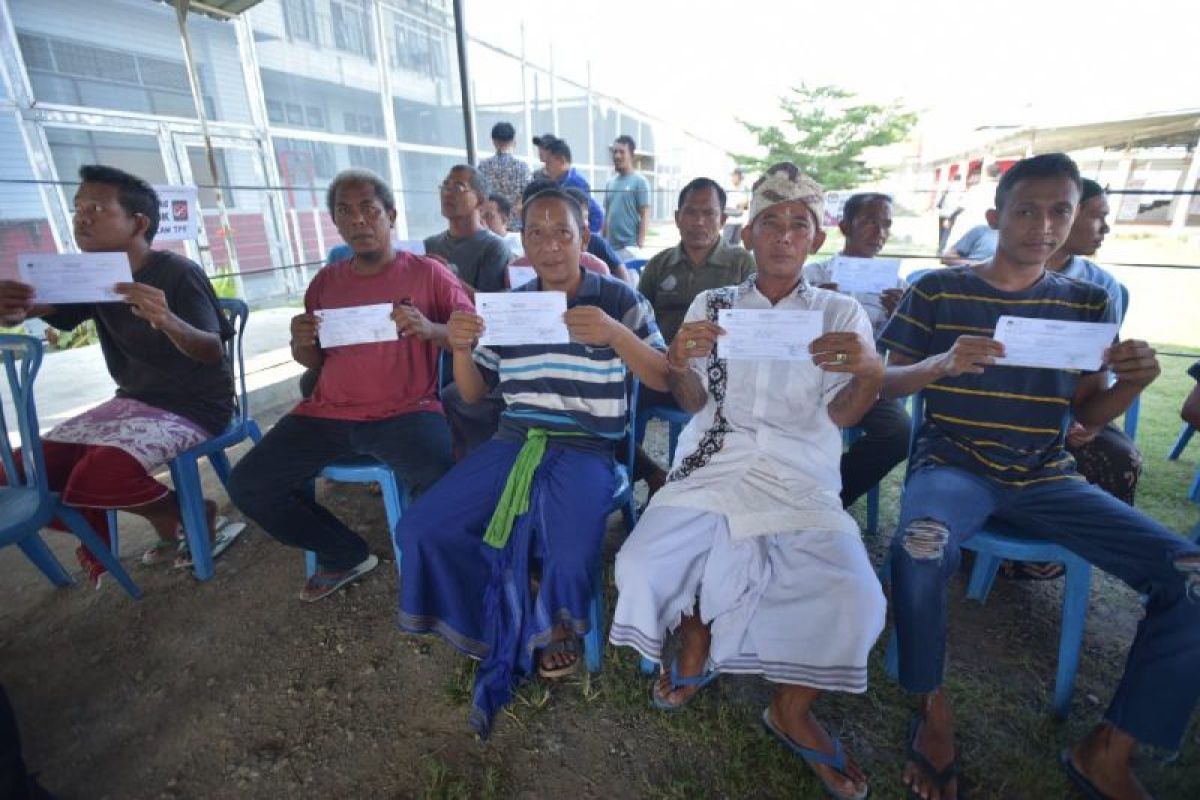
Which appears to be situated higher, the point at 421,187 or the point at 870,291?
the point at 421,187

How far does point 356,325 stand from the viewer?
227 centimetres

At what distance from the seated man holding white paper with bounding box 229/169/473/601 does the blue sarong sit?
0.41m

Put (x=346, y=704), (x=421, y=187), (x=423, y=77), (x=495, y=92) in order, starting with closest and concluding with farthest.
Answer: (x=346, y=704) < (x=423, y=77) < (x=421, y=187) < (x=495, y=92)

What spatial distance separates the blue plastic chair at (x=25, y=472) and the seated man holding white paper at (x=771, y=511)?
89.5 inches

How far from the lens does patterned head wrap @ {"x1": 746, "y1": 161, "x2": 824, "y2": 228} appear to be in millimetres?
1891

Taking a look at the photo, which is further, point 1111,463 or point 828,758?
point 1111,463

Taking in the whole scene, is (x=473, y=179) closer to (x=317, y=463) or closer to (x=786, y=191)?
(x=317, y=463)

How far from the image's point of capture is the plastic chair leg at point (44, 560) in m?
2.48

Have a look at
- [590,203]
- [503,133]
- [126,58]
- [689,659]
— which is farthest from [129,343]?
[126,58]

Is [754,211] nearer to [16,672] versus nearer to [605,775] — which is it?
[605,775]

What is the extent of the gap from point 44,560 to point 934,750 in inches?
142

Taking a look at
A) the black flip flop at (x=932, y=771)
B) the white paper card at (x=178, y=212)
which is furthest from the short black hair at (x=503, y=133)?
the black flip flop at (x=932, y=771)

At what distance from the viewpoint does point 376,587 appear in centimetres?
263

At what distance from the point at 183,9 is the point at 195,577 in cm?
479
